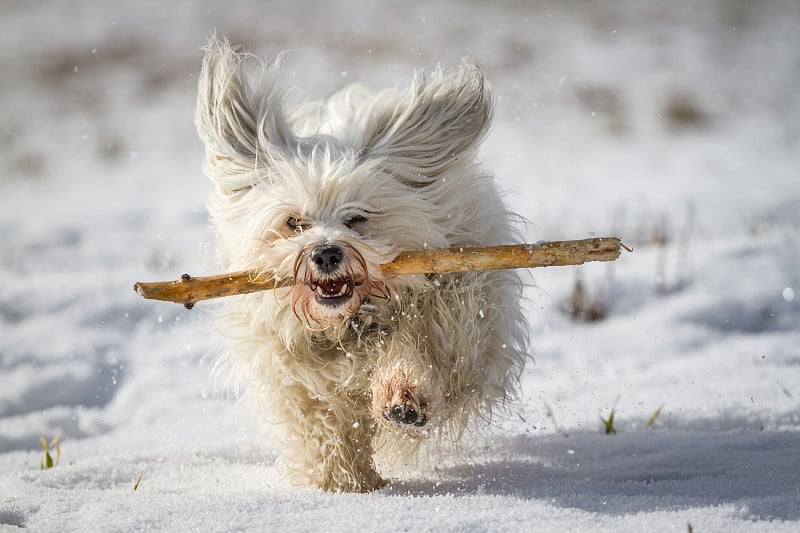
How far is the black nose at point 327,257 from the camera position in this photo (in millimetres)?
2752

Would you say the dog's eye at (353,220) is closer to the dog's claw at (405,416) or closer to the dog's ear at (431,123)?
the dog's ear at (431,123)

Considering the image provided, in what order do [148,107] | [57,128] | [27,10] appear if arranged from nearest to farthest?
1. [57,128]
2. [148,107]
3. [27,10]

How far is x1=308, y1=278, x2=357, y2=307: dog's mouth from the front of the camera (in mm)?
2830

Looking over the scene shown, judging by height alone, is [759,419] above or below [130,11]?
below

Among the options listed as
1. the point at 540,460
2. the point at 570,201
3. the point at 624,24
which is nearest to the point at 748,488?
the point at 540,460

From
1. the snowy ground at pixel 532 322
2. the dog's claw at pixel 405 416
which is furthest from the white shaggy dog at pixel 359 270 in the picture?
the snowy ground at pixel 532 322

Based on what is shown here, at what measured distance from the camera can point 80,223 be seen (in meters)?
9.63

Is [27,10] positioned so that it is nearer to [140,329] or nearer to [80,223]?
[80,223]

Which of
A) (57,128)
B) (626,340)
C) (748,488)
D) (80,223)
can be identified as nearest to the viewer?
(748,488)

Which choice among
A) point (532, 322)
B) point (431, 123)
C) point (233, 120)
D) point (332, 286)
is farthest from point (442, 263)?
point (532, 322)

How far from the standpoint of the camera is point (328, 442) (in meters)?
3.04

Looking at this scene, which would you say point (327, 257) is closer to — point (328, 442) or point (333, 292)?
point (333, 292)

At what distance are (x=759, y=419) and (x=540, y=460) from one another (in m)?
1.13

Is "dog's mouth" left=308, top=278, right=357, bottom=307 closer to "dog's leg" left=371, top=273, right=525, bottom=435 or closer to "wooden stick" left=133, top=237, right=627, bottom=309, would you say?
"wooden stick" left=133, top=237, right=627, bottom=309
